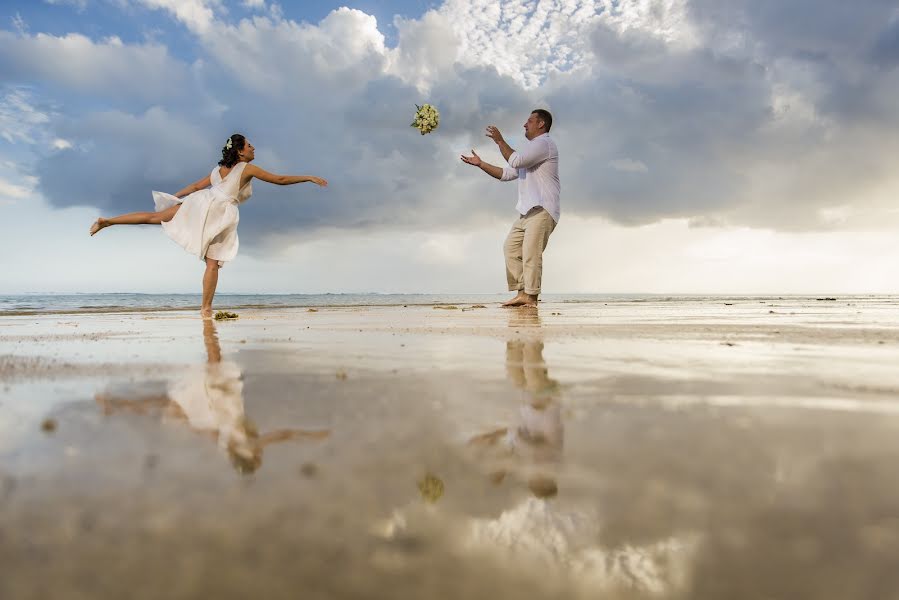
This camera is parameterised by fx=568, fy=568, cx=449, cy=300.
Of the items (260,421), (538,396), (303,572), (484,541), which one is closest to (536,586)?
(484,541)

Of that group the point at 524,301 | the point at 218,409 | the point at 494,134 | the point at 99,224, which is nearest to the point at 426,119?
the point at 494,134

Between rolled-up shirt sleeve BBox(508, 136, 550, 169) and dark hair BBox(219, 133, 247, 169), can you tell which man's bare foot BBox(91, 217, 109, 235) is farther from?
rolled-up shirt sleeve BBox(508, 136, 550, 169)

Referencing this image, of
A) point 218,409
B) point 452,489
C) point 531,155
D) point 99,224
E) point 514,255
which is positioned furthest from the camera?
point 514,255

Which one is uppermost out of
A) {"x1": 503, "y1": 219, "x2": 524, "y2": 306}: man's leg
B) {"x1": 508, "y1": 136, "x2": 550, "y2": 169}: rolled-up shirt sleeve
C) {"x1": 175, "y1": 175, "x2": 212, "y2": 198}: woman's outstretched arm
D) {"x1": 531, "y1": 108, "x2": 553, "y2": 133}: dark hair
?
{"x1": 531, "y1": 108, "x2": 553, "y2": 133}: dark hair

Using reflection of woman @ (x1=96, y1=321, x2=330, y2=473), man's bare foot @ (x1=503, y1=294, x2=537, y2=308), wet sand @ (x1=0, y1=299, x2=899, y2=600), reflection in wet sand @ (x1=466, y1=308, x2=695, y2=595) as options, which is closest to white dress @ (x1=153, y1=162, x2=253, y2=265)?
man's bare foot @ (x1=503, y1=294, x2=537, y2=308)

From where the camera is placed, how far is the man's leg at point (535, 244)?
7789 millimetres

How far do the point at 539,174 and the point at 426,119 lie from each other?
1.93 m

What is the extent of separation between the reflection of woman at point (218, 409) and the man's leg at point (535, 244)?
6084mm

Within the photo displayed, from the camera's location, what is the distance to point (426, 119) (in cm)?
837

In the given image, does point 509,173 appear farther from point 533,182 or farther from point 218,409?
point 218,409

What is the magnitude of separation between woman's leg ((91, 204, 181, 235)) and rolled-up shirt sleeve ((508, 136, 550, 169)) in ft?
14.3

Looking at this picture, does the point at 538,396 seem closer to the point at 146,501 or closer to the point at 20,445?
the point at 146,501

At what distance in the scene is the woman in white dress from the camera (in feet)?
22.6

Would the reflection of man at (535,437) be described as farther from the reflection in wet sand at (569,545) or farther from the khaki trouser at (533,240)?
the khaki trouser at (533,240)
